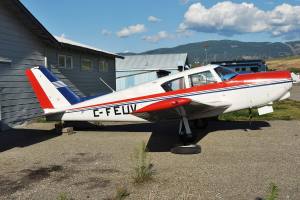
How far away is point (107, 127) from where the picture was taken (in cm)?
1317

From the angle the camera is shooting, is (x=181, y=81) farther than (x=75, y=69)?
No

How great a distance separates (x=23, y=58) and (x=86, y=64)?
5.28 metres

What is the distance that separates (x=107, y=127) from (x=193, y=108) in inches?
187

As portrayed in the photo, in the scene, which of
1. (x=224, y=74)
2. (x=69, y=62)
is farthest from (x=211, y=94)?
(x=69, y=62)

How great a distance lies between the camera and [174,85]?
10.3 meters

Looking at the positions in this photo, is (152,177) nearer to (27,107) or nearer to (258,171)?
(258,171)

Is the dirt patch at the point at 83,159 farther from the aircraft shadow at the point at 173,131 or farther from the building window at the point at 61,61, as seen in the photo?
the building window at the point at 61,61

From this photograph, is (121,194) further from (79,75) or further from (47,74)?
(79,75)

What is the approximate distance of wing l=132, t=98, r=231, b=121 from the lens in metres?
8.04

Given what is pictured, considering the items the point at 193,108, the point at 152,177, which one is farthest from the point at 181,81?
the point at 152,177

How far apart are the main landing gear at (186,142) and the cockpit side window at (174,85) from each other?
3.58 ft

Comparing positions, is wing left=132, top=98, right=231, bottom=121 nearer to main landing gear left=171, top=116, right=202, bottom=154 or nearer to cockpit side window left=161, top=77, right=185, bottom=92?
main landing gear left=171, top=116, right=202, bottom=154

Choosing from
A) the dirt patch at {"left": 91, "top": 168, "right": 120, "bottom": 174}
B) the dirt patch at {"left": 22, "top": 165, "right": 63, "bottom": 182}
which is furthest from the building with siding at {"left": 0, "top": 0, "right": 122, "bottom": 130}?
the dirt patch at {"left": 91, "top": 168, "right": 120, "bottom": 174}

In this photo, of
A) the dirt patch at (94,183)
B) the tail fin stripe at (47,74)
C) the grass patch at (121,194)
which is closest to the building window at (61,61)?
the tail fin stripe at (47,74)
